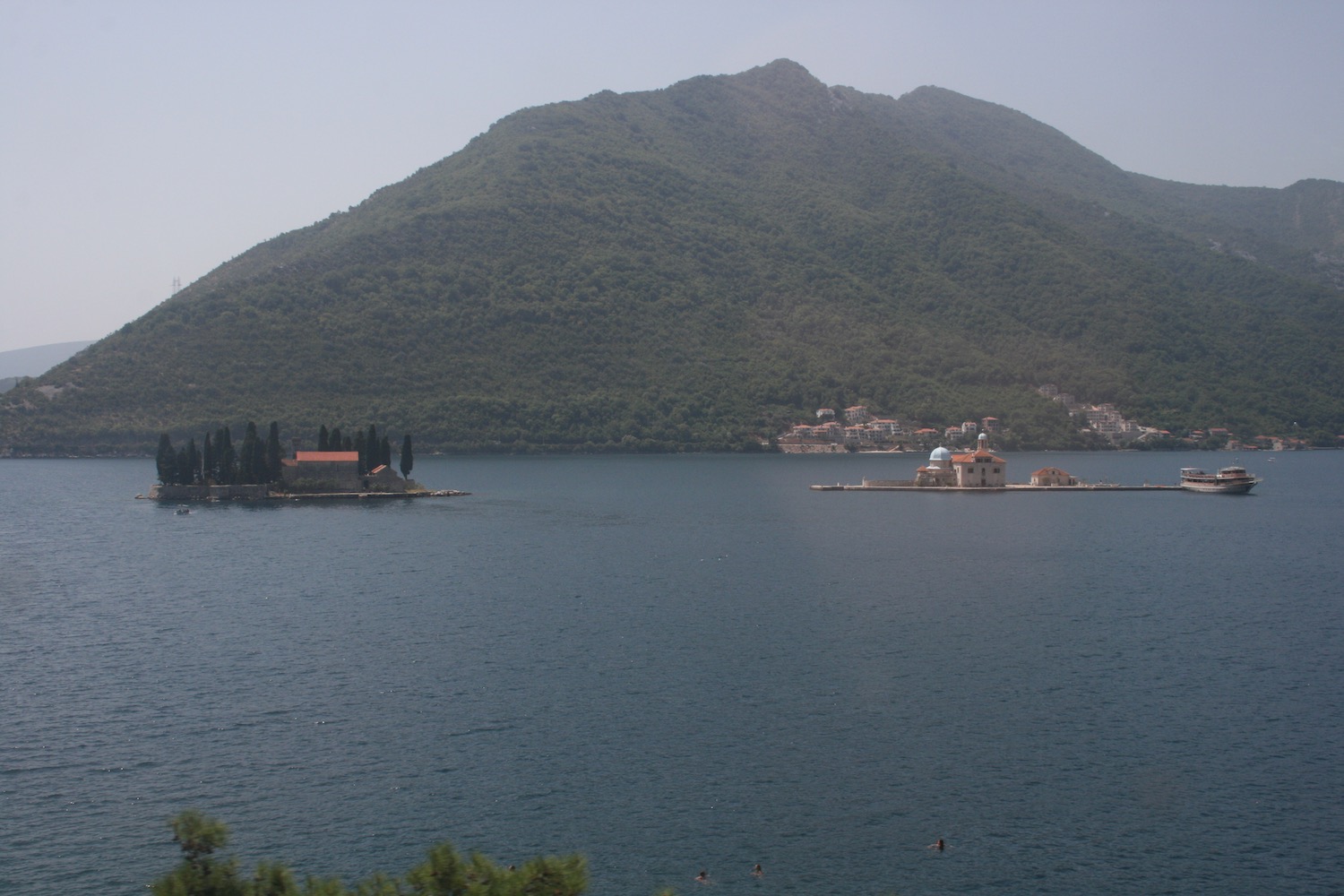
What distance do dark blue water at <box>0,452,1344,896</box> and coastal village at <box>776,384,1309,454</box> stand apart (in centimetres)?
8841

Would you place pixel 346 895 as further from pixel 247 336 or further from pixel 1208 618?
pixel 247 336

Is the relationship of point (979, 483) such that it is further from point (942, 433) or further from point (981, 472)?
point (942, 433)

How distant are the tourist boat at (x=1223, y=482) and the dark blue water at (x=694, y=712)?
115 feet

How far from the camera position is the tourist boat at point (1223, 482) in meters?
89.1

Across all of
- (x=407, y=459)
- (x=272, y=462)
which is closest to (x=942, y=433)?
(x=407, y=459)

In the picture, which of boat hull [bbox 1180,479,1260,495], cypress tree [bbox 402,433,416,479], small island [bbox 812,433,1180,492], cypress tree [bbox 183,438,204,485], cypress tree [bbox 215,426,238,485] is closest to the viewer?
cypress tree [bbox 215,426,238,485]

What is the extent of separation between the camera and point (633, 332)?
158 metres

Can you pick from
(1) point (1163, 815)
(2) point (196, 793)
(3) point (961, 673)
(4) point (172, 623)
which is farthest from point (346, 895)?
(4) point (172, 623)

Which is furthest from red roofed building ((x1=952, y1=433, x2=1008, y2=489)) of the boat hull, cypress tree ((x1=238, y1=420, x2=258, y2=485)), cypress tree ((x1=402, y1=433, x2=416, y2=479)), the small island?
cypress tree ((x1=238, y1=420, x2=258, y2=485))

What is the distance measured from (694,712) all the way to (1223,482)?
73.9m

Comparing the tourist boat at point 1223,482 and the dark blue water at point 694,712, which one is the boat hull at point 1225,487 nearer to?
the tourist boat at point 1223,482

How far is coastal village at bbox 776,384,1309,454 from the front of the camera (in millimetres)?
144625

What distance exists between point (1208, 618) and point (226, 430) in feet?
213

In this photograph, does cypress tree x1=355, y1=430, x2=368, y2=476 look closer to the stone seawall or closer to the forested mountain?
the stone seawall
